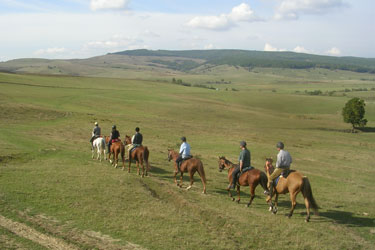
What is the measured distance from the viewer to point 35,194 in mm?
16094

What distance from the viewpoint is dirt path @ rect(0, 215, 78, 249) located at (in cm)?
1159

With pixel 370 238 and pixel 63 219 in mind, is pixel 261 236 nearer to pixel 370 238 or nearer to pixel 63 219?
pixel 370 238

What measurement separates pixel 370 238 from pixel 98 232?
1153 centimetres

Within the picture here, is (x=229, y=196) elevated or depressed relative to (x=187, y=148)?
depressed

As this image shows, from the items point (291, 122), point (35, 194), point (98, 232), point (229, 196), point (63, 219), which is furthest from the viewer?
point (291, 122)

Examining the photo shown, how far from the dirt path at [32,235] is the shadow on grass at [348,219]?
1235 centimetres

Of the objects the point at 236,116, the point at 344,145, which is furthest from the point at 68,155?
the point at 236,116

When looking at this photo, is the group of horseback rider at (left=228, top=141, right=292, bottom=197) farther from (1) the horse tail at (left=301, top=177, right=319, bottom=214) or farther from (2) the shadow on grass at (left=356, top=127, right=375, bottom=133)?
(2) the shadow on grass at (left=356, top=127, right=375, bottom=133)

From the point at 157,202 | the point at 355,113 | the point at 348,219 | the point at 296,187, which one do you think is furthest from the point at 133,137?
the point at 355,113

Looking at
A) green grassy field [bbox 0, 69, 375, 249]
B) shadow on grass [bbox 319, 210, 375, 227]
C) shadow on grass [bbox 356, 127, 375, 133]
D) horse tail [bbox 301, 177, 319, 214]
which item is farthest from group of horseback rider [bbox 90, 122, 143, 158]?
shadow on grass [bbox 356, 127, 375, 133]

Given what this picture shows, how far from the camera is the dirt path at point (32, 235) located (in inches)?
456

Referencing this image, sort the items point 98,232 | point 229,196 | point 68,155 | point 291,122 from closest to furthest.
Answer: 1. point 98,232
2. point 229,196
3. point 68,155
4. point 291,122

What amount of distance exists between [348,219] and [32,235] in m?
14.6

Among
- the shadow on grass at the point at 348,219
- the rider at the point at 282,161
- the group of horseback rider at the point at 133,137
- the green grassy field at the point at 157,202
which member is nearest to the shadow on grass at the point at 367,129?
the green grassy field at the point at 157,202
